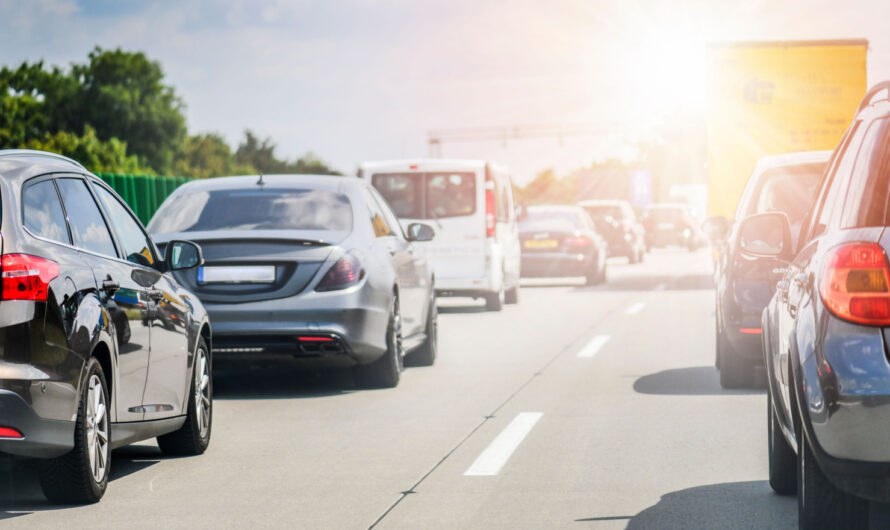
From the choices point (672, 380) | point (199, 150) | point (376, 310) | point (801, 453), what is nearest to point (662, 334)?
point (672, 380)

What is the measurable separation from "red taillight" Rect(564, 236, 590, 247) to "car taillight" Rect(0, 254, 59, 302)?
21.6 metres

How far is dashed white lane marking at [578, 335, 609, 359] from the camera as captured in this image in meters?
13.4

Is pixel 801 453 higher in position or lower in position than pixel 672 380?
higher

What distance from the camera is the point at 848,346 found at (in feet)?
14.1

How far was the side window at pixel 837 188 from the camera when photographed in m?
4.86

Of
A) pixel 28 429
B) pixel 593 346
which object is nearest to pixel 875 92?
pixel 28 429

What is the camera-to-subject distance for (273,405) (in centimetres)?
984

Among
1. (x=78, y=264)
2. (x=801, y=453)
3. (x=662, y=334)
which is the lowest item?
(x=662, y=334)

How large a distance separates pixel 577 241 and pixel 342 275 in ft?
56.5

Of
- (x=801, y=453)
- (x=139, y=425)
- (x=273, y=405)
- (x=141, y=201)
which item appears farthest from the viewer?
(x=141, y=201)

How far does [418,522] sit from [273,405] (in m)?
4.12

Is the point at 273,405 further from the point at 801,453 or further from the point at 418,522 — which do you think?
the point at 801,453

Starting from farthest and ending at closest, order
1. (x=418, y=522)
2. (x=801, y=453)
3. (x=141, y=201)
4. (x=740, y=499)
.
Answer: (x=141, y=201) < (x=740, y=499) < (x=418, y=522) < (x=801, y=453)

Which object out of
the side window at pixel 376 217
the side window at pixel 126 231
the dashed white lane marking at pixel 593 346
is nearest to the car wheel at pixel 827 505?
the side window at pixel 126 231
